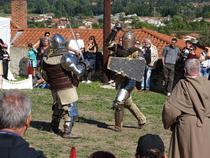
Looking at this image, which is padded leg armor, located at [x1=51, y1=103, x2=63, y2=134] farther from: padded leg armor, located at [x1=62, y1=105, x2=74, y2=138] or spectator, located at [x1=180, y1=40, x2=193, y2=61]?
spectator, located at [x1=180, y1=40, x2=193, y2=61]

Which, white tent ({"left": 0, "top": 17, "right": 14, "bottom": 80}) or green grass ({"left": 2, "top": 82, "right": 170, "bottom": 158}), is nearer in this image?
green grass ({"left": 2, "top": 82, "right": 170, "bottom": 158})

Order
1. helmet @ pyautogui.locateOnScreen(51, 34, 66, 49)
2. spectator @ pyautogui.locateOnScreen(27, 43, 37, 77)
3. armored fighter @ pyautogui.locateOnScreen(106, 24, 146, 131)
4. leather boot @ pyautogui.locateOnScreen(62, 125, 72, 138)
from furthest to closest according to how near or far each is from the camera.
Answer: spectator @ pyautogui.locateOnScreen(27, 43, 37, 77) → armored fighter @ pyautogui.locateOnScreen(106, 24, 146, 131) → leather boot @ pyautogui.locateOnScreen(62, 125, 72, 138) → helmet @ pyautogui.locateOnScreen(51, 34, 66, 49)

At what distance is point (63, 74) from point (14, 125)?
601cm

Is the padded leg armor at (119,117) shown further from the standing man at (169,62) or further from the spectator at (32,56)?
the spectator at (32,56)

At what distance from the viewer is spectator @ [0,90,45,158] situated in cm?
368

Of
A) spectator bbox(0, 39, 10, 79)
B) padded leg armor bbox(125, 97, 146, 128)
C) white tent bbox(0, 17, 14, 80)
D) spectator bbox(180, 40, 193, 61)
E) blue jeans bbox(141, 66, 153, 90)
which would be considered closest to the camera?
padded leg armor bbox(125, 97, 146, 128)

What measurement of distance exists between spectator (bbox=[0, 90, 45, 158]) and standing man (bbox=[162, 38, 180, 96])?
12792 millimetres

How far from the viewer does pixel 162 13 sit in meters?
38.5

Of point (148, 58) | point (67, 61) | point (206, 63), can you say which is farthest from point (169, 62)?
point (67, 61)

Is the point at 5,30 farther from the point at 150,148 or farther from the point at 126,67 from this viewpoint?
the point at 150,148

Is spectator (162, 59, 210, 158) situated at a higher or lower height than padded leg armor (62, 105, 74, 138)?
higher

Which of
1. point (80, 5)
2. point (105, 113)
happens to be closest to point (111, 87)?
point (105, 113)

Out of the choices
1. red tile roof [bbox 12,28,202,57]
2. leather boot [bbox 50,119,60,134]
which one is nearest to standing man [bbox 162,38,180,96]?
red tile roof [bbox 12,28,202,57]

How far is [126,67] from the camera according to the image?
34.7 feet
